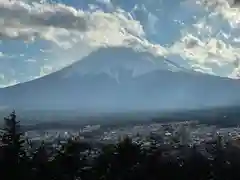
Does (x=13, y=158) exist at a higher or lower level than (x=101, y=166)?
higher

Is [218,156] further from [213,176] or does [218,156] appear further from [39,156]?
[39,156]

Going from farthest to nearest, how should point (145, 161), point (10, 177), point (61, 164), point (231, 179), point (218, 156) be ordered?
1. point (218, 156)
2. point (231, 179)
3. point (145, 161)
4. point (61, 164)
5. point (10, 177)

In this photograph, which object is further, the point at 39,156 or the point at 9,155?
the point at 39,156

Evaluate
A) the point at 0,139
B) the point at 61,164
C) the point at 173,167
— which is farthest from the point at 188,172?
the point at 0,139

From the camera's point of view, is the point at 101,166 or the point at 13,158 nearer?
the point at 13,158

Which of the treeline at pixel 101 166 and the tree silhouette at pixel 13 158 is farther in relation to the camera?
the treeline at pixel 101 166

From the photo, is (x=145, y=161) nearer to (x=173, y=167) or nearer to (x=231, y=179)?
(x=173, y=167)

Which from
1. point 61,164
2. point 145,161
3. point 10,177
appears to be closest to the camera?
point 10,177

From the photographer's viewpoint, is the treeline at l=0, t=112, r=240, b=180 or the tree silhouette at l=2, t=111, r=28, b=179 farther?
the treeline at l=0, t=112, r=240, b=180

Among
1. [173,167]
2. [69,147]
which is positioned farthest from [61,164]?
[173,167]

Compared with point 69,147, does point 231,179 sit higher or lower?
lower
